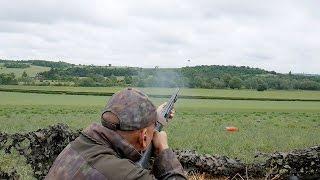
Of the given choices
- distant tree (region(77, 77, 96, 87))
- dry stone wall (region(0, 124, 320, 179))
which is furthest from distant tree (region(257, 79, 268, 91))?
dry stone wall (region(0, 124, 320, 179))

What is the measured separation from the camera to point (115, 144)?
10.9 ft

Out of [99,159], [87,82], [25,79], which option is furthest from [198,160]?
[25,79]

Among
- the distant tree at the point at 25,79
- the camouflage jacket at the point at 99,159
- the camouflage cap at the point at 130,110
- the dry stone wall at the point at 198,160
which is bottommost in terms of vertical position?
the distant tree at the point at 25,79

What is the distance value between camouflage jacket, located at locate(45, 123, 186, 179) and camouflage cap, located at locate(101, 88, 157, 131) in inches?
3.3

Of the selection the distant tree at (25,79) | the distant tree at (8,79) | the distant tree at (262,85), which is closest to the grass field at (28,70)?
the distant tree at (25,79)

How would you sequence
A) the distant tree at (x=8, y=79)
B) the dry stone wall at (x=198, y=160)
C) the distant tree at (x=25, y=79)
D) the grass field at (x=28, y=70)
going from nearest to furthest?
the dry stone wall at (x=198, y=160) < the distant tree at (x=8, y=79) < the distant tree at (x=25, y=79) < the grass field at (x=28, y=70)

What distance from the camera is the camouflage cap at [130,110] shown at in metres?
3.33

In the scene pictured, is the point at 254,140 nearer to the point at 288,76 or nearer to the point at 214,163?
the point at 214,163

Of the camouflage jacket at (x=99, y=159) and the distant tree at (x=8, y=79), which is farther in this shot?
the distant tree at (x=8, y=79)

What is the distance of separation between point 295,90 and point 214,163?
76222mm

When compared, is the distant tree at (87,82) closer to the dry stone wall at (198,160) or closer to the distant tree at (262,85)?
→ the distant tree at (262,85)

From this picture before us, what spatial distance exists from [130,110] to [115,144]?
0.22 metres

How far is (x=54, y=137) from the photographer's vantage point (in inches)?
338

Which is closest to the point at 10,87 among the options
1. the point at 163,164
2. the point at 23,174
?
the point at 23,174
